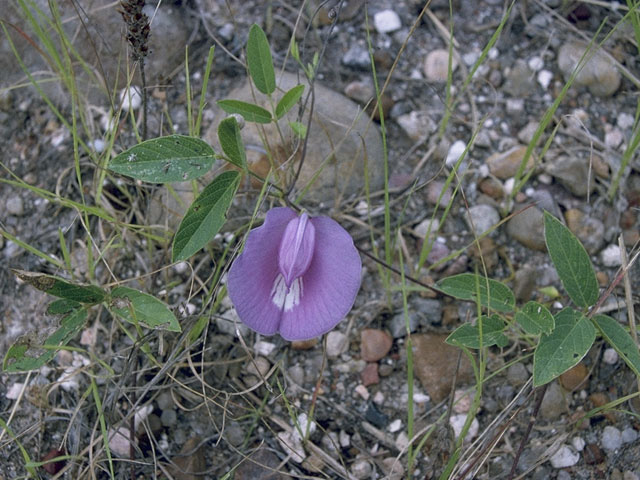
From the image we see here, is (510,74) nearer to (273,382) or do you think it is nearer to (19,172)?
(273,382)

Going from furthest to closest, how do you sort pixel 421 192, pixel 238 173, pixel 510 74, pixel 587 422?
1. pixel 510 74
2. pixel 421 192
3. pixel 587 422
4. pixel 238 173

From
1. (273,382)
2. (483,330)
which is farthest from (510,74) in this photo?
(273,382)

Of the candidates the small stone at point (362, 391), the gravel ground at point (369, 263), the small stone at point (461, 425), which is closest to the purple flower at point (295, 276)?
the gravel ground at point (369, 263)

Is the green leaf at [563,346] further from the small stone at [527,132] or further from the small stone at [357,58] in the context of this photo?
the small stone at [357,58]

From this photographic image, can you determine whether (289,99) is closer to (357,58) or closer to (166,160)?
(166,160)

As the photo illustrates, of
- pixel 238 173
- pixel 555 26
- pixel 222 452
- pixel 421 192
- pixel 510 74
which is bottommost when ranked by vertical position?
pixel 222 452

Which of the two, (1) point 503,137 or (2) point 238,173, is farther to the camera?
(1) point 503,137
